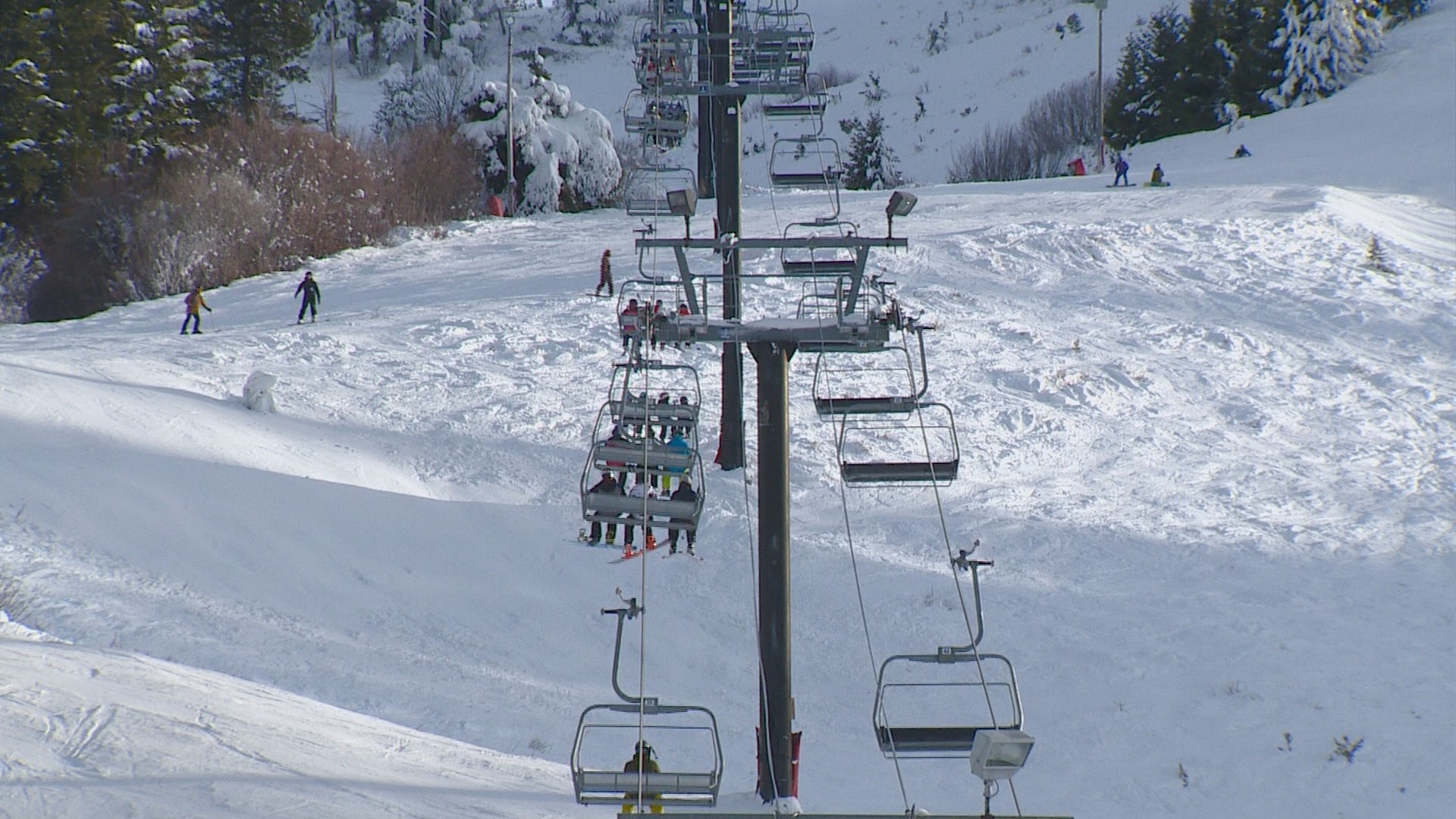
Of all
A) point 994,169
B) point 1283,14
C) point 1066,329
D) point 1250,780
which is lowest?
point 1250,780

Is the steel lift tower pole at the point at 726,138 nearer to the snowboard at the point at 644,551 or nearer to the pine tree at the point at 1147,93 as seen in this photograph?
the snowboard at the point at 644,551

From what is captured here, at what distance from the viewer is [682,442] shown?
874 cm

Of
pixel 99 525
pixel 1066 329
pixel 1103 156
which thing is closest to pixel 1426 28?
pixel 1103 156

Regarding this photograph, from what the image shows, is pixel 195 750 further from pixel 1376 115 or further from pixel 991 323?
pixel 1376 115

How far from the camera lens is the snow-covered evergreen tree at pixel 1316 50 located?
45.5m

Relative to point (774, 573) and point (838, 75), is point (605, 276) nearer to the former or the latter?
point (774, 573)

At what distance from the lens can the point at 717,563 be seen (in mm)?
14805

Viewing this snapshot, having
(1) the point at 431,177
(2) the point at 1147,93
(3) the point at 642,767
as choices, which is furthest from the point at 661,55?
(2) the point at 1147,93

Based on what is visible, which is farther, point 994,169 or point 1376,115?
point 994,169

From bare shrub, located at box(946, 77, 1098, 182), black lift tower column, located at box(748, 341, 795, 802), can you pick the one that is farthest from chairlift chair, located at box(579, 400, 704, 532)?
bare shrub, located at box(946, 77, 1098, 182)

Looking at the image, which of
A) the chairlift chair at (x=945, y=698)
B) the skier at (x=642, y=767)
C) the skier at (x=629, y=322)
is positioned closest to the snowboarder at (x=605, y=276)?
the skier at (x=629, y=322)

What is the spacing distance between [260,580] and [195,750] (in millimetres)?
4829

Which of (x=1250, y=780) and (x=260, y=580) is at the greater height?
(x=260, y=580)

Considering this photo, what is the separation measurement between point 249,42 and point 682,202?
36.1 metres
